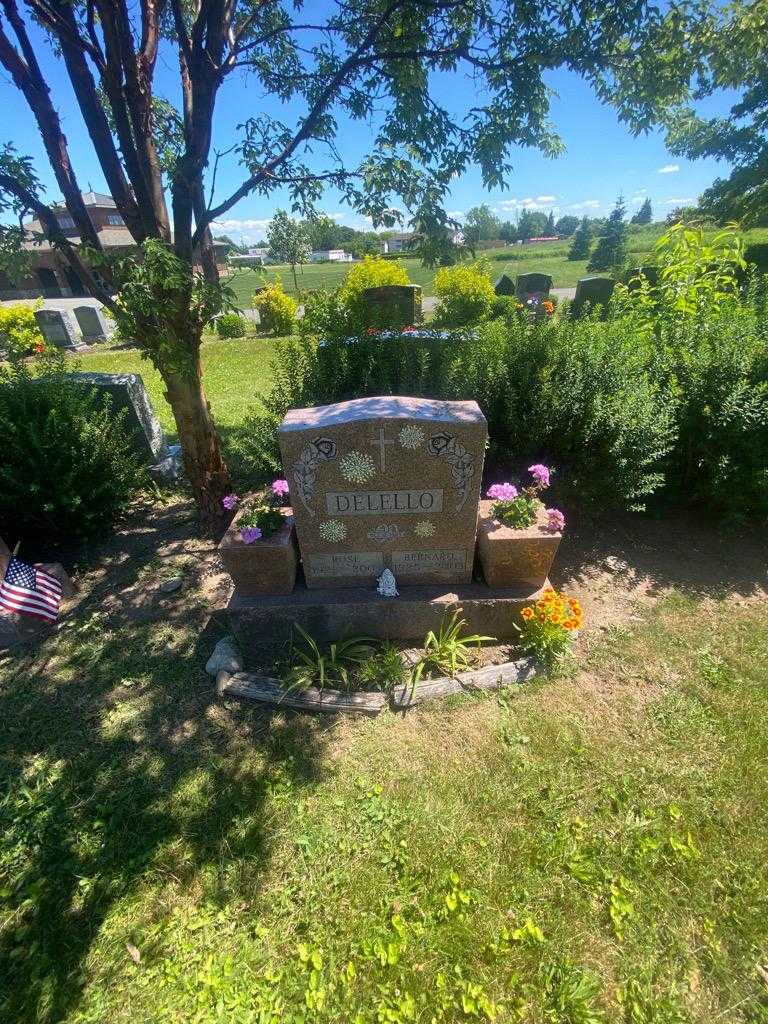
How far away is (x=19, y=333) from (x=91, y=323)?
466 cm

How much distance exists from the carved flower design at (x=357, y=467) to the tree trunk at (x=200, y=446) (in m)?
1.89

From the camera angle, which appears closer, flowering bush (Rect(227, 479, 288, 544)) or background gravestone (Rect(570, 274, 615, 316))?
flowering bush (Rect(227, 479, 288, 544))

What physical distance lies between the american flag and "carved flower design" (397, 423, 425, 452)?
3.13 m

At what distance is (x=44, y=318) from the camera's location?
14875 millimetres

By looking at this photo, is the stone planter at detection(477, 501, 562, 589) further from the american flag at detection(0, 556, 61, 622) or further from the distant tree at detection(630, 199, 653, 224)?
the distant tree at detection(630, 199, 653, 224)

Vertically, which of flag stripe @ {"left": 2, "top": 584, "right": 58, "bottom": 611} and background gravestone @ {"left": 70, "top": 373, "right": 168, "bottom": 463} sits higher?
background gravestone @ {"left": 70, "top": 373, "right": 168, "bottom": 463}

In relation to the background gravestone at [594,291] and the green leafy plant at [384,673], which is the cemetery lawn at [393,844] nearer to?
the green leafy plant at [384,673]

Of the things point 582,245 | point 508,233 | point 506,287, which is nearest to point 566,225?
point 508,233

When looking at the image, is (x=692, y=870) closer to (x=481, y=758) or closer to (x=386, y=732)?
(x=481, y=758)

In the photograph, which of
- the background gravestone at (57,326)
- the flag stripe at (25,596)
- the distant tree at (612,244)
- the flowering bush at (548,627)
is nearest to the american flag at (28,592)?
the flag stripe at (25,596)

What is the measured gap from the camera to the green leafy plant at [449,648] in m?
3.38

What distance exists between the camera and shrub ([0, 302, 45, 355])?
10820 mm

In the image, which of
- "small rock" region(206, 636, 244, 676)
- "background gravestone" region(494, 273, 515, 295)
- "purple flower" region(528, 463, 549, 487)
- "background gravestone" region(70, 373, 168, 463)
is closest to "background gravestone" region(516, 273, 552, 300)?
"background gravestone" region(494, 273, 515, 295)

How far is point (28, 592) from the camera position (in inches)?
143
